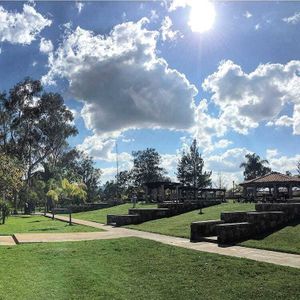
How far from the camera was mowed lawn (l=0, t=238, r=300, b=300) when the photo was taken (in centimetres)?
742

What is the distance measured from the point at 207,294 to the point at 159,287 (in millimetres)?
956

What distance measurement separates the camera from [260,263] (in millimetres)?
9453

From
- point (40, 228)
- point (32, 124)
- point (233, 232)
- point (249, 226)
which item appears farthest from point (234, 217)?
point (32, 124)

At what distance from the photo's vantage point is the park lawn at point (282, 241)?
11.6m

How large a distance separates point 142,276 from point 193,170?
236 feet

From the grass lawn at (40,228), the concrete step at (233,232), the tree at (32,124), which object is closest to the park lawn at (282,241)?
the concrete step at (233,232)

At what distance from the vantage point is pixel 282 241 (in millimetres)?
12555

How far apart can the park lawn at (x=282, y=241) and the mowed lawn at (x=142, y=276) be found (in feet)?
6.35

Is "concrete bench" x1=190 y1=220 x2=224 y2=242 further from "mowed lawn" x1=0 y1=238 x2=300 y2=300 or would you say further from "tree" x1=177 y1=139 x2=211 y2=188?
"tree" x1=177 y1=139 x2=211 y2=188

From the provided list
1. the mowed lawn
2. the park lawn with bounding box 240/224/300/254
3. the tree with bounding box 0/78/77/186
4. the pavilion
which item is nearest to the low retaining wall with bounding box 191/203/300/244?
the park lawn with bounding box 240/224/300/254

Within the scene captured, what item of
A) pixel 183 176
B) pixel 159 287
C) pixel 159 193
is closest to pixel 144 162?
pixel 183 176

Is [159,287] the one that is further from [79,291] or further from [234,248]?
[234,248]

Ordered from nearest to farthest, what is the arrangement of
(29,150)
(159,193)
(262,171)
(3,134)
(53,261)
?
(53,261), (159,193), (3,134), (29,150), (262,171)

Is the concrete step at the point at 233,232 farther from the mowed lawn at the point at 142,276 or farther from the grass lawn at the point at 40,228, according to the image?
the grass lawn at the point at 40,228
